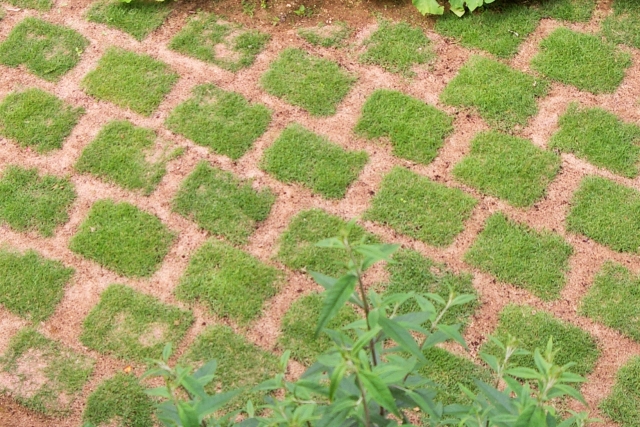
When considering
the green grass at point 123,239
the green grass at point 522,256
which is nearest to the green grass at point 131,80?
the green grass at point 123,239

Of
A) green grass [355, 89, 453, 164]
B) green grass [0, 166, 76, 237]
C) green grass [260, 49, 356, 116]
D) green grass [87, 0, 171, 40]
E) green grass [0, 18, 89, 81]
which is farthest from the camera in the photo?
green grass [87, 0, 171, 40]

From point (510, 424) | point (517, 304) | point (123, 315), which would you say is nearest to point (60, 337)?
point (123, 315)

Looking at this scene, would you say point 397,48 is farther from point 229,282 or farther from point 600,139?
point 229,282

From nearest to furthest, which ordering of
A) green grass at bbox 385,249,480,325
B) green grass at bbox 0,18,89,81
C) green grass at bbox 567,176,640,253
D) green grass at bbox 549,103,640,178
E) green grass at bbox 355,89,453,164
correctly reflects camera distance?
1. green grass at bbox 385,249,480,325
2. green grass at bbox 567,176,640,253
3. green grass at bbox 549,103,640,178
4. green grass at bbox 355,89,453,164
5. green grass at bbox 0,18,89,81

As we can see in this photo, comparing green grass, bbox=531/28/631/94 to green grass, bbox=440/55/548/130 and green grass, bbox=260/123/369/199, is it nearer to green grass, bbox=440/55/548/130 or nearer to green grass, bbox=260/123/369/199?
green grass, bbox=440/55/548/130

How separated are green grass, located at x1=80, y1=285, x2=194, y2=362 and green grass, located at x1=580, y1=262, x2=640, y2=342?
102 inches

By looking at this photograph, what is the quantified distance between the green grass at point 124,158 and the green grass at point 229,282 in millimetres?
774

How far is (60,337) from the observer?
5.02 metres

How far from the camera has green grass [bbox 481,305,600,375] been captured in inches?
188

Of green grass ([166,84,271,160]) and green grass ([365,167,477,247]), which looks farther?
green grass ([166,84,271,160])

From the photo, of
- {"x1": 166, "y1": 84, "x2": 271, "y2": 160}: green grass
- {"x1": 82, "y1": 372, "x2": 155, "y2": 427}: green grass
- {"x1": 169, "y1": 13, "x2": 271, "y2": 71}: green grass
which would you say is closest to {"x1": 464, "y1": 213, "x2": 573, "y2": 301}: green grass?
{"x1": 166, "y1": 84, "x2": 271, "y2": 160}: green grass

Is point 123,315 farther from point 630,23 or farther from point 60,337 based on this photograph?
point 630,23

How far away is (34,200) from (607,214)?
4.07 m

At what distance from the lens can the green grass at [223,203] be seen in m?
5.45
